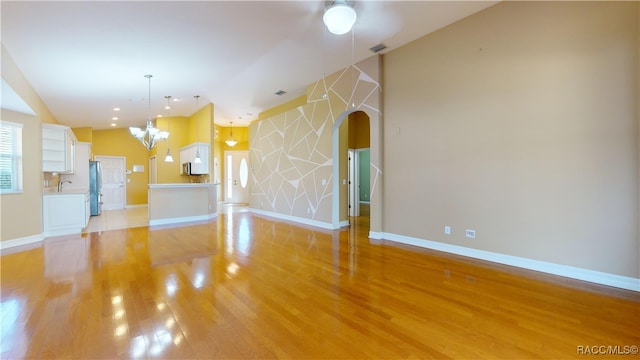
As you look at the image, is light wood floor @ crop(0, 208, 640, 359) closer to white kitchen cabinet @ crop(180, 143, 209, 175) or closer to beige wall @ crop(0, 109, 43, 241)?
beige wall @ crop(0, 109, 43, 241)

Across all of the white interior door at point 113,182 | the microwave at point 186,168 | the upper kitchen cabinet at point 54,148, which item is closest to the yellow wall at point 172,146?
the microwave at point 186,168

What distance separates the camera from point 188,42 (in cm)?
411

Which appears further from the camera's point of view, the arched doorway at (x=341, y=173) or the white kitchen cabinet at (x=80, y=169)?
the white kitchen cabinet at (x=80, y=169)

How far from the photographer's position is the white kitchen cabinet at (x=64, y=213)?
213 inches

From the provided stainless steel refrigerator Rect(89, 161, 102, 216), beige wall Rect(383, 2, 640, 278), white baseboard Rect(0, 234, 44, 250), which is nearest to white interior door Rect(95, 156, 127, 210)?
stainless steel refrigerator Rect(89, 161, 102, 216)

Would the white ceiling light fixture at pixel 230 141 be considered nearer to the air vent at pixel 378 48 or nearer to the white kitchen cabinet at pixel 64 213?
the white kitchen cabinet at pixel 64 213

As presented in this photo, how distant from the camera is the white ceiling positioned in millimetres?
3324

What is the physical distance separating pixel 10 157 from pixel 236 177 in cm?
746

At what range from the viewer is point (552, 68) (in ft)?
10.6

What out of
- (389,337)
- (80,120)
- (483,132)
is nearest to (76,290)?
(389,337)

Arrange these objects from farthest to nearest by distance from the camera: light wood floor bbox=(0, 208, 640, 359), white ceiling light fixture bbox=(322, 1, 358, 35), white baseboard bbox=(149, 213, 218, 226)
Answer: white baseboard bbox=(149, 213, 218, 226) < white ceiling light fixture bbox=(322, 1, 358, 35) < light wood floor bbox=(0, 208, 640, 359)

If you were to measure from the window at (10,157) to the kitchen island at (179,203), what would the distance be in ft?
7.32

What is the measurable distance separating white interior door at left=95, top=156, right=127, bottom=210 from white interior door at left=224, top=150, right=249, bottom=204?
383 centimetres

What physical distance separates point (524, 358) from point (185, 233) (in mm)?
5765
